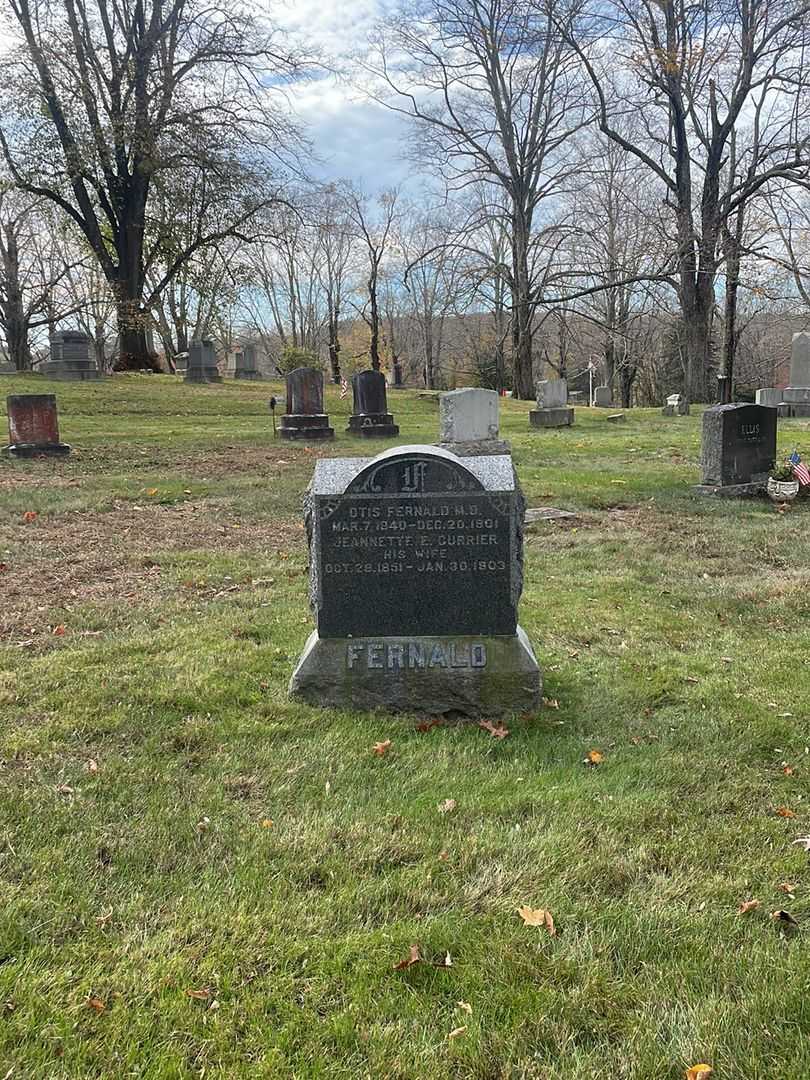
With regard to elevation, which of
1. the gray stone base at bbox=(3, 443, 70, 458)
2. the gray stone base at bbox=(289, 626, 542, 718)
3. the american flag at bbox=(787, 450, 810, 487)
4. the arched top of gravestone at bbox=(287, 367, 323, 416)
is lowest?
the gray stone base at bbox=(289, 626, 542, 718)

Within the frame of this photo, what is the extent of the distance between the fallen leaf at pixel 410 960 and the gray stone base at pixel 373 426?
16.3 meters

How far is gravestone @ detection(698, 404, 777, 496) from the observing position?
1100 cm

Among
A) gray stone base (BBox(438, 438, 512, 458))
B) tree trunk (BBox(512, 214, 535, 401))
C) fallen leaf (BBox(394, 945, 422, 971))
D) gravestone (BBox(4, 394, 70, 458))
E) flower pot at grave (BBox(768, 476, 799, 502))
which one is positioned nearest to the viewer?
fallen leaf (BBox(394, 945, 422, 971))

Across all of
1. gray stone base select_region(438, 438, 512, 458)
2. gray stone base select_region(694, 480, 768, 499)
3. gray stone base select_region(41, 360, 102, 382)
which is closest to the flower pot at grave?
gray stone base select_region(694, 480, 768, 499)

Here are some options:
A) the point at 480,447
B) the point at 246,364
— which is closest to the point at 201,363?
the point at 246,364

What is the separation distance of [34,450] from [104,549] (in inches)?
287

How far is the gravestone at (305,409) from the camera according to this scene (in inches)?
691

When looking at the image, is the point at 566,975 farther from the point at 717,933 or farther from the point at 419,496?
the point at 419,496

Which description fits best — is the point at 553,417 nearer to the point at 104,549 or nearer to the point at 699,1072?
the point at 104,549

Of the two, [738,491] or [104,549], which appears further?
[738,491]

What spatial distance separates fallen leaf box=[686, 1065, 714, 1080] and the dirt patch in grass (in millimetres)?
4606

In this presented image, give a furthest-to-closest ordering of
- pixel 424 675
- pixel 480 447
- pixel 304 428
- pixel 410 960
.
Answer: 1. pixel 304 428
2. pixel 480 447
3. pixel 424 675
4. pixel 410 960

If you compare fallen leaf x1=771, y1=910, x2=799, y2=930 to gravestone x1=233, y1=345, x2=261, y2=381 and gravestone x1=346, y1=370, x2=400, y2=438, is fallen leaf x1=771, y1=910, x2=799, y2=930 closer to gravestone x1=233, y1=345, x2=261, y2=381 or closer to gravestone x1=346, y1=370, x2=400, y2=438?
gravestone x1=346, y1=370, x2=400, y2=438

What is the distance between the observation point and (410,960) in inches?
96.1
